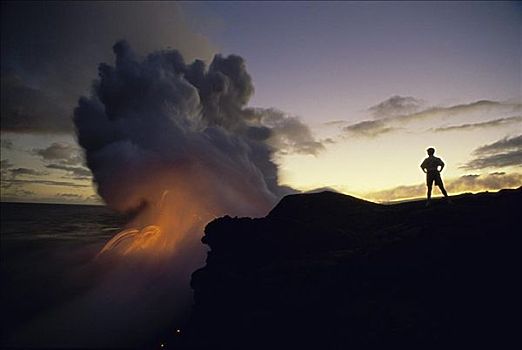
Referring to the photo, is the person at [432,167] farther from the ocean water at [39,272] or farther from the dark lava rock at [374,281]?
the ocean water at [39,272]

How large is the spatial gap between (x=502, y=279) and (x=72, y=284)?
72.2 m

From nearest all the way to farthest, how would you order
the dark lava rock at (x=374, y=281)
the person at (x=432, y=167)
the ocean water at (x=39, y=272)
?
the dark lava rock at (x=374, y=281) < the person at (x=432, y=167) < the ocean water at (x=39, y=272)

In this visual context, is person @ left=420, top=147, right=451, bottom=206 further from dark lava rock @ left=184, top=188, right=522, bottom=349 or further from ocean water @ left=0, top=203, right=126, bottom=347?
ocean water @ left=0, top=203, right=126, bottom=347

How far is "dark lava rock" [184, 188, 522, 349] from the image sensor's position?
12117 mm

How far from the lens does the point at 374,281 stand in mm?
13828

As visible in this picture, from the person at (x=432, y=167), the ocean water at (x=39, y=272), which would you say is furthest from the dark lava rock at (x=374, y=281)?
the ocean water at (x=39, y=272)

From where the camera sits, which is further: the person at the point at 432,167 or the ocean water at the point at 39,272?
the ocean water at the point at 39,272

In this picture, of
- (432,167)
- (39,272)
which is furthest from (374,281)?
(39,272)

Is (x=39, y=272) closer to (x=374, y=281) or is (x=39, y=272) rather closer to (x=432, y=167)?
(x=374, y=281)

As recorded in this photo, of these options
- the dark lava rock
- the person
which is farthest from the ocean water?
the person

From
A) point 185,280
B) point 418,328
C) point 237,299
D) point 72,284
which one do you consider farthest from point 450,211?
point 72,284

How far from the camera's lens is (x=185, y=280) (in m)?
64.4

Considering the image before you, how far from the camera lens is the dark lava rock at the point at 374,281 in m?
12.1

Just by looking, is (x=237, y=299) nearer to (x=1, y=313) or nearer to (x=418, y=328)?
(x=418, y=328)
